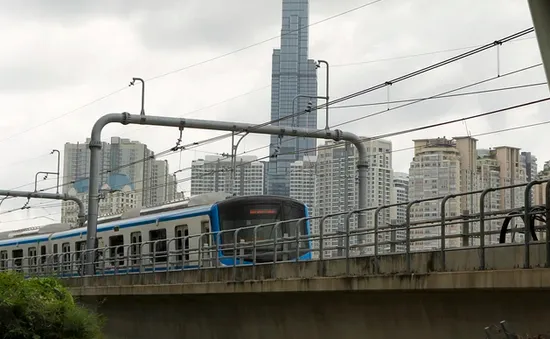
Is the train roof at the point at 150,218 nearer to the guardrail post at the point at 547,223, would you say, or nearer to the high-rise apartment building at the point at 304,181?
the guardrail post at the point at 547,223

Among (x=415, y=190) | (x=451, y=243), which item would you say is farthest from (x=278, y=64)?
(x=451, y=243)

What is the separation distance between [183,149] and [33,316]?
13.4 m

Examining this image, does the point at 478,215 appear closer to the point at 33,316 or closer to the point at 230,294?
the point at 230,294

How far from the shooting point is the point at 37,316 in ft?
66.6

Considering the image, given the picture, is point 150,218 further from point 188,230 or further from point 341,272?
point 341,272

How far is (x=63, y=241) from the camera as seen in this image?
1539 inches

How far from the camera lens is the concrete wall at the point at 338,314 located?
1297cm

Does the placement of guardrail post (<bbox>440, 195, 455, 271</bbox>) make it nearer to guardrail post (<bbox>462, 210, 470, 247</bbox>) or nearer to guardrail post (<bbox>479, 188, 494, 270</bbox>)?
guardrail post (<bbox>462, 210, 470, 247</bbox>)

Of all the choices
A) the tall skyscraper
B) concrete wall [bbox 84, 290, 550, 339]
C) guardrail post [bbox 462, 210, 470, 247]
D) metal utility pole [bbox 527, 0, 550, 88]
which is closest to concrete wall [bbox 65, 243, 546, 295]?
guardrail post [bbox 462, 210, 470, 247]

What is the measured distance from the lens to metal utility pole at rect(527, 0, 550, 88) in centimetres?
1276

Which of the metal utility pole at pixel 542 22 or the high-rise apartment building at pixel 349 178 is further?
the high-rise apartment building at pixel 349 178

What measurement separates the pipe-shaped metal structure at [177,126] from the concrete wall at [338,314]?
6319 mm

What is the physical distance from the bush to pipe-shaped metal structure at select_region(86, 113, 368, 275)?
963cm

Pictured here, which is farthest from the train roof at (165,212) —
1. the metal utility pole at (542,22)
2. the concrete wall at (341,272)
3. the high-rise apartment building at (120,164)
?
the high-rise apartment building at (120,164)
